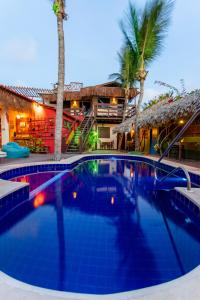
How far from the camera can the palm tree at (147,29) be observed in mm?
10797

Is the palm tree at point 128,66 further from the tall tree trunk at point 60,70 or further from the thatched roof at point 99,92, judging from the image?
the tall tree trunk at point 60,70

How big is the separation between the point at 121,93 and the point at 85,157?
30.8 feet

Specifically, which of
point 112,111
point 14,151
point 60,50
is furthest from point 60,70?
point 112,111

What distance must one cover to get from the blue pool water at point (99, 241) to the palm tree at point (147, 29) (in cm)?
883

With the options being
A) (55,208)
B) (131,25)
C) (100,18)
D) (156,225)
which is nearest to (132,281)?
(156,225)

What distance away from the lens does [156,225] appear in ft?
10.1

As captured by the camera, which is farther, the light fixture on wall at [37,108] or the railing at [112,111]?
the railing at [112,111]

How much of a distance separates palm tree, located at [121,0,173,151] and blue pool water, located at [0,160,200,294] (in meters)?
8.83

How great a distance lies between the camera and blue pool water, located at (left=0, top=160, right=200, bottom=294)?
1868 mm

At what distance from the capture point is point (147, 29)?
36.0ft

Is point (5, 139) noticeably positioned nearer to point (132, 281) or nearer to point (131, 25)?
point (131, 25)

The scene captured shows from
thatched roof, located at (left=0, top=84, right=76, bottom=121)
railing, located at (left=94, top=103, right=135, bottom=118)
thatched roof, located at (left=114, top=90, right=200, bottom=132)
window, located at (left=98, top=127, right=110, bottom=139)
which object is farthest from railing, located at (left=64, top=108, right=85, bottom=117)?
thatched roof, located at (left=114, top=90, right=200, bottom=132)

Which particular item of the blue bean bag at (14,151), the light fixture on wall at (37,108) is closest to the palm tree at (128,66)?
the light fixture on wall at (37,108)

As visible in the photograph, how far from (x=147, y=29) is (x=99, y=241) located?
1198cm
